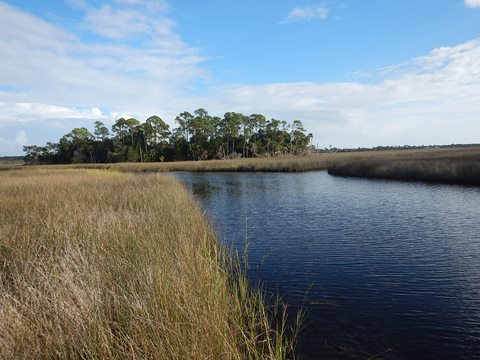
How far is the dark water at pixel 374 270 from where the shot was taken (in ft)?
17.4

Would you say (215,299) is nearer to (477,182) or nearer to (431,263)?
(431,263)

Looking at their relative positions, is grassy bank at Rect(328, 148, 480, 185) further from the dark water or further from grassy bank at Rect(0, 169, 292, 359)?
grassy bank at Rect(0, 169, 292, 359)

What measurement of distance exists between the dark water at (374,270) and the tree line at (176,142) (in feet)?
226

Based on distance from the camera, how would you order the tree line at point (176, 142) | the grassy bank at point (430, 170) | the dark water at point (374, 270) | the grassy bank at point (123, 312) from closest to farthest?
the grassy bank at point (123, 312), the dark water at point (374, 270), the grassy bank at point (430, 170), the tree line at point (176, 142)

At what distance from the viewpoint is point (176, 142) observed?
88.9 meters

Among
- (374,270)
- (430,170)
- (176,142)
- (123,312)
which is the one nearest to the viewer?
(123,312)

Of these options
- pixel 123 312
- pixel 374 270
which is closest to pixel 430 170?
pixel 374 270

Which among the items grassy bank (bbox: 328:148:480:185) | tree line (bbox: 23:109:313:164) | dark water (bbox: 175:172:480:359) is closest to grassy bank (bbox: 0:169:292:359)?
dark water (bbox: 175:172:480:359)

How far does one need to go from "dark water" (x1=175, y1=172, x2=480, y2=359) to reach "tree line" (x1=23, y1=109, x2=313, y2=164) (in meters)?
68.9

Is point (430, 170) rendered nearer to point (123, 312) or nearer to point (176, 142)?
point (123, 312)

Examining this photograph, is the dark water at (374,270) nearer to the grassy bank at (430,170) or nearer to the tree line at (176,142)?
the grassy bank at (430,170)

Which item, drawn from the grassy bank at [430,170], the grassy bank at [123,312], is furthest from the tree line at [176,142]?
the grassy bank at [123,312]

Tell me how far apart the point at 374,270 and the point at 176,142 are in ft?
276

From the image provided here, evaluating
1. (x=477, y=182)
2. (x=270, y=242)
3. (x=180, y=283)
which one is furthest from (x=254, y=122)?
(x=180, y=283)
